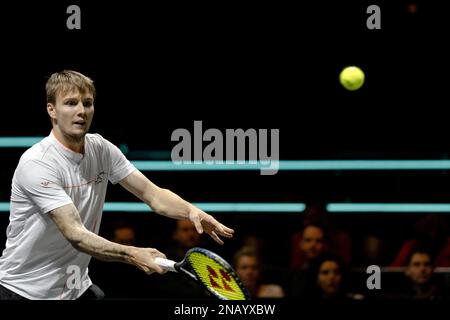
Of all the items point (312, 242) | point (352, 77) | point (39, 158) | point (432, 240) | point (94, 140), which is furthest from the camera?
point (352, 77)

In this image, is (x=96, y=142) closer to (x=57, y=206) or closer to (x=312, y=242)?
(x=57, y=206)

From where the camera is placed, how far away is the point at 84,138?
5289mm

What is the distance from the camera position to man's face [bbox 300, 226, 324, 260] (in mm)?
7121

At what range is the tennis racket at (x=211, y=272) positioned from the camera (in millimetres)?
4766

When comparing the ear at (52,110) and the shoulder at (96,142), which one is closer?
the ear at (52,110)

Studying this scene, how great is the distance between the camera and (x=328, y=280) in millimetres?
6730

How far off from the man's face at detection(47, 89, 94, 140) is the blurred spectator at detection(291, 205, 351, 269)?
225 cm

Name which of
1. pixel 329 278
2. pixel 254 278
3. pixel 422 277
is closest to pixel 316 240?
pixel 329 278

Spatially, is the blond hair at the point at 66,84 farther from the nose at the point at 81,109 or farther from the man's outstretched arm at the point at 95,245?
the man's outstretched arm at the point at 95,245

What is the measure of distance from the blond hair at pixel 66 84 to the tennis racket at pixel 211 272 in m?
0.96

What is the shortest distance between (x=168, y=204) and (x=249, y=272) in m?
1.45

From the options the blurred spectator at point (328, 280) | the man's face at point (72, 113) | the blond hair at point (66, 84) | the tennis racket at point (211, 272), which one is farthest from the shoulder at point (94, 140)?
the blurred spectator at point (328, 280)

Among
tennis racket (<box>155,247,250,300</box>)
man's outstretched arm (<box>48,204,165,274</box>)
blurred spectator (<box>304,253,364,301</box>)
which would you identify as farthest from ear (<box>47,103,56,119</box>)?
blurred spectator (<box>304,253,364,301</box>)
